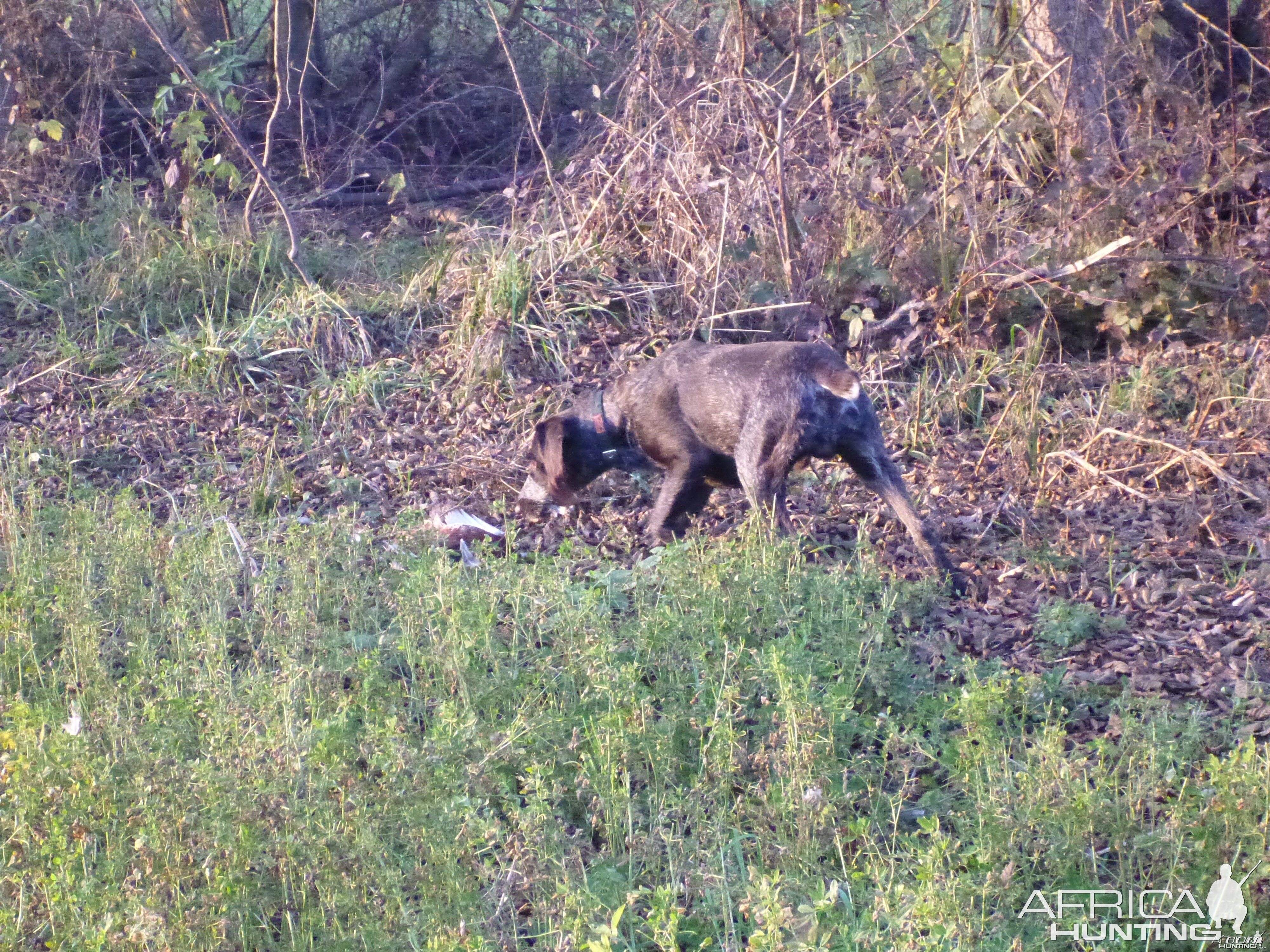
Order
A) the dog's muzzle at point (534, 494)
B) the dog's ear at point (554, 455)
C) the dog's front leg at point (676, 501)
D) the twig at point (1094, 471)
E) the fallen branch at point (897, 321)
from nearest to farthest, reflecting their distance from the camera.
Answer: the twig at point (1094, 471) → the dog's front leg at point (676, 501) → the dog's ear at point (554, 455) → the dog's muzzle at point (534, 494) → the fallen branch at point (897, 321)

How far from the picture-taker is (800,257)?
323 inches

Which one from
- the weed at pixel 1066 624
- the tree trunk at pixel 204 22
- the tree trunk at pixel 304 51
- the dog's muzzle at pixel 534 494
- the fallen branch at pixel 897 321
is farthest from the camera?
the tree trunk at pixel 204 22

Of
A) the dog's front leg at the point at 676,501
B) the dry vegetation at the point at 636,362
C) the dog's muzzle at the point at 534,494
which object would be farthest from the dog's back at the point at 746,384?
the dog's muzzle at the point at 534,494

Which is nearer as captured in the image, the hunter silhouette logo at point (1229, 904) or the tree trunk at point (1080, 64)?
the hunter silhouette logo at point (1229, 904)

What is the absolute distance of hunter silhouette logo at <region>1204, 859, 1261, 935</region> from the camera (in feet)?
10.2

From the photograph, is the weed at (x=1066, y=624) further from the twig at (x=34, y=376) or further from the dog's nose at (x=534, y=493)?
the twig at (x=34, y=376)

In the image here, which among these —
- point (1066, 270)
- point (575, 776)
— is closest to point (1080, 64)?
point (1066, 270)

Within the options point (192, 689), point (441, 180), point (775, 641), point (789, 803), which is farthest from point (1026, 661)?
point (441, 180)

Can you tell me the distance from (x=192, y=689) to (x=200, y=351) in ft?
15.1

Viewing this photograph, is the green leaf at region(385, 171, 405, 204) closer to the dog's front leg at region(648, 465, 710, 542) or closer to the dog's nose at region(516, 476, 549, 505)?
the dog's nose at region(516, 476, 549, 505)

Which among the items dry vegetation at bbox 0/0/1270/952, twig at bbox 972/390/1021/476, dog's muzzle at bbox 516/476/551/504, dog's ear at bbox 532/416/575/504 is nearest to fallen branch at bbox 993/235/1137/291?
dry vegetation at bbox 0/0/1270/952

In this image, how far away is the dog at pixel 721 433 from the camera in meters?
5.75

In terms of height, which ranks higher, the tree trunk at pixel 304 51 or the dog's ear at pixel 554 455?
the tree trunk at pixel 304 51

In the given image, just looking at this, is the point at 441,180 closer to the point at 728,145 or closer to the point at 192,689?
the point at 728,145
